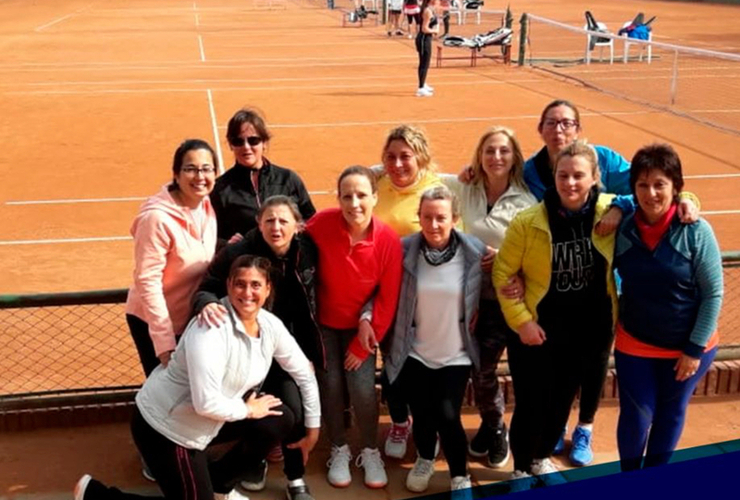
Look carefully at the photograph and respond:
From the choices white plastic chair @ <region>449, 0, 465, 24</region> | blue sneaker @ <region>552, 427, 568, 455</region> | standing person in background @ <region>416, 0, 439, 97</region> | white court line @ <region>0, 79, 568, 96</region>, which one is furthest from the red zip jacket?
white plastic chair @ <region>449, 0, 465, 24</region>

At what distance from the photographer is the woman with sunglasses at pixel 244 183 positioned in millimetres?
4395

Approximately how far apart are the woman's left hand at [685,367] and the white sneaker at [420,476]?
4.25 feet

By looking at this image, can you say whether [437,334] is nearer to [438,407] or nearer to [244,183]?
[438,407]

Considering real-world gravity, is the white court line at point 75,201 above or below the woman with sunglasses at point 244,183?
below

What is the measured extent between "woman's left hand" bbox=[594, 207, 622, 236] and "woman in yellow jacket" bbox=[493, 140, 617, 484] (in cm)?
3

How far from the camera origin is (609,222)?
380 cm

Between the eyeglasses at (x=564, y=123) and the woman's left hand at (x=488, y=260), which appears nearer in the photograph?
the woman's left hand at (x=488, y=260)

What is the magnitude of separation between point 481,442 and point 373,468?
63 centimetres

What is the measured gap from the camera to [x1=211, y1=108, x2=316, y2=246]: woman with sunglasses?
4.39 meters

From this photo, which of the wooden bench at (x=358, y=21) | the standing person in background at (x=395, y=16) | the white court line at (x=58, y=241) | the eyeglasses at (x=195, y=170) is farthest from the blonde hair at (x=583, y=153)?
the wooden bench at (x=358, y=21)

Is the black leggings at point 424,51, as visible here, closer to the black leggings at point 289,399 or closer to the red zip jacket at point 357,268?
the red zip jacket at point 357,268

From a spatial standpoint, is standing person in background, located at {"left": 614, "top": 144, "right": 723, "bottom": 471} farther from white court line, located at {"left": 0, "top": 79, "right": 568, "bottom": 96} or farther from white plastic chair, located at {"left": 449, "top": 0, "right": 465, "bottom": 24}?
white plastic chair, located at {"left": 449, "top": 0, "right": 465, "bottom": 24}

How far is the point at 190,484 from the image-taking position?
3.81 meters

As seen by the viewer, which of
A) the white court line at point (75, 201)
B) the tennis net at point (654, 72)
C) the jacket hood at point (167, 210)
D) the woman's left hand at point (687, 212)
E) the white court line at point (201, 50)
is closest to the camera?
the woman's left hand at point (687, 212)
